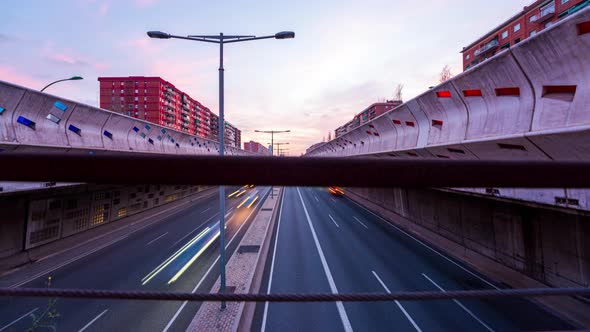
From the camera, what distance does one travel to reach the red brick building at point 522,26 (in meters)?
35.9

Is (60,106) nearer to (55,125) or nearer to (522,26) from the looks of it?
(55,125)

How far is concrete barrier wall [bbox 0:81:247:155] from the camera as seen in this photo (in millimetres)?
8586

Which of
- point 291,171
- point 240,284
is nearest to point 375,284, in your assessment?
point 240,284

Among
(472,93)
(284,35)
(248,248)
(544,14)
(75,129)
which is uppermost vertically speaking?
(544,14)

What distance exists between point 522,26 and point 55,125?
228 ft

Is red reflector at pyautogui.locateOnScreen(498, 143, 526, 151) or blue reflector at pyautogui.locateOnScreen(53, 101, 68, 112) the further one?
blue reflector at pyautogui.locateOnScreen(53, 101, 68, 112)

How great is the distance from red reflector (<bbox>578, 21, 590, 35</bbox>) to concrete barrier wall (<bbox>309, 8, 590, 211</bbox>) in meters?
0.02

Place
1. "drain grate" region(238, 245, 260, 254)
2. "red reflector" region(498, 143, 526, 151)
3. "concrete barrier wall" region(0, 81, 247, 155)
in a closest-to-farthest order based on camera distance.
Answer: "red reflector" region(498, 143, 526, 151)
"concrete barrier wall" region(0, 81, 247, 155)
"drain grate" region(238, 245, 260, 254)

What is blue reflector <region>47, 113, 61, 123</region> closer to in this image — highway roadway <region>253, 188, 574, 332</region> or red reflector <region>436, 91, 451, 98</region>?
highway roadway <region>253, 188, 574, 332</region>

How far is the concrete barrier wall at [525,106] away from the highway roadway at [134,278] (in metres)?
12.7

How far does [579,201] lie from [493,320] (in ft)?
19.9

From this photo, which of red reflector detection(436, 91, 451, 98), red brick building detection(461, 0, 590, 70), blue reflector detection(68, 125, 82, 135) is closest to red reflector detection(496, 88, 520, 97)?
red reflector detection(436, 91, 451, 98)

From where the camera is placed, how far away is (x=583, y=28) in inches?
192

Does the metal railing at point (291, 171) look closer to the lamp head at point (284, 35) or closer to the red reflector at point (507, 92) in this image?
the red reflector at point (507, 92)
